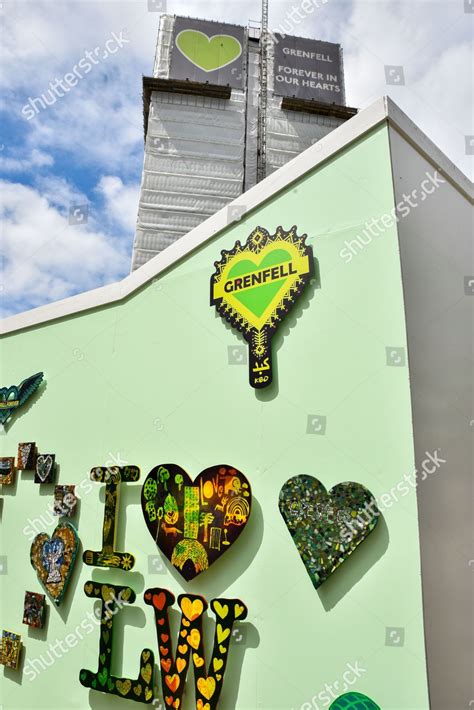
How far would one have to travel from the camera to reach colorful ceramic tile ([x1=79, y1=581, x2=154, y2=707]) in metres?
3.64

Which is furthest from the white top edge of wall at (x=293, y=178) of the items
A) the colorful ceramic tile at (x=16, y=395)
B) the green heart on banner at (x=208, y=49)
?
the green heart on banner at (x=208, y=49)

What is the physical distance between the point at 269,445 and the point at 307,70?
563 inches

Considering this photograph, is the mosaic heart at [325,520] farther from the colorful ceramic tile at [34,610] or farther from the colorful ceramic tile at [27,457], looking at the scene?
the colorful ceramic tile at [27,457]

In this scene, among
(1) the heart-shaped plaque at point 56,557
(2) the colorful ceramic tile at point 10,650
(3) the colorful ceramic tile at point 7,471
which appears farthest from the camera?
(3) the colorful ceramic tile at point 7,471

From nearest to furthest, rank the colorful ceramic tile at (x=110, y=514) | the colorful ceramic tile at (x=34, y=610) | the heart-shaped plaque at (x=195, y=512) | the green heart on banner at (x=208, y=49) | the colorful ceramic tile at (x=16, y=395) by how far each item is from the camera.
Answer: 1. the heart-shaped plaque at (x=195, y=512)
2. the colorful ceramic tile at (x=110, y=514)
3. the colorful ceramic tile at (x=34, y=610)
4. the colorful ceramic tile at (x=16, y=395)
5. the green heart on banner at (x=208, y=49)

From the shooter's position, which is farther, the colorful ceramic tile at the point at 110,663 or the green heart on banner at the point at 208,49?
the green heart on banner at the point at 208,49

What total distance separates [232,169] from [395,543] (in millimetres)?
11943

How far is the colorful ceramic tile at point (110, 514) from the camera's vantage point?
410 centimetres

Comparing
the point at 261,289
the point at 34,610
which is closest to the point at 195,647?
the point at 34,610

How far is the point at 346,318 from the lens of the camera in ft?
11.5

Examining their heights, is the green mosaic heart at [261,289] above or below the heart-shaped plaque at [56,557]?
above

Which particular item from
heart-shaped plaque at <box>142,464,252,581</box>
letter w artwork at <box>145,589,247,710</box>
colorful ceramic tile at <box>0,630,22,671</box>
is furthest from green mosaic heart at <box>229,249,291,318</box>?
colorful ceramic tile at <box>0,630,22,671</box>

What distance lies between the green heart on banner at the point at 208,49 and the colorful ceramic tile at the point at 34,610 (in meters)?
13.9

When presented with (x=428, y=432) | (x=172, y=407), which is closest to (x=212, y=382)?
(x=172, y=407)
